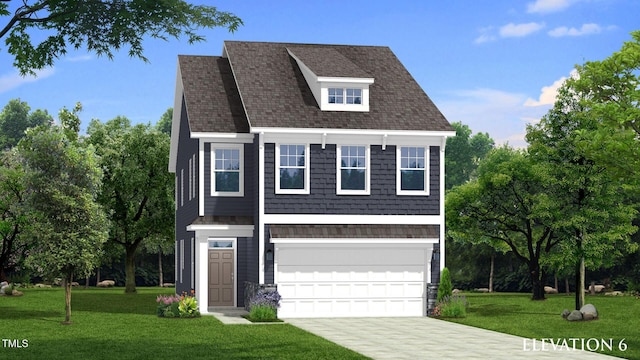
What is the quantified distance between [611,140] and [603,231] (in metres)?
7.11

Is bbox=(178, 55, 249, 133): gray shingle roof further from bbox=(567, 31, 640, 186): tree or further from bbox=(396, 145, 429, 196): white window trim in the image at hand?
bbox=(567, 31, 640, 186): tree

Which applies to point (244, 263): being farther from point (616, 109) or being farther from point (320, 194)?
point (616, 109)

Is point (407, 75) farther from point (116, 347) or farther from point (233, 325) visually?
point (116, 347)

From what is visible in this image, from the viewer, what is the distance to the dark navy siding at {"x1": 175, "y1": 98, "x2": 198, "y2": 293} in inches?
1334

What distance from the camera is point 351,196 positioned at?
31.1 metres

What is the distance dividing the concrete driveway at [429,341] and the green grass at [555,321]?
856 millimetres

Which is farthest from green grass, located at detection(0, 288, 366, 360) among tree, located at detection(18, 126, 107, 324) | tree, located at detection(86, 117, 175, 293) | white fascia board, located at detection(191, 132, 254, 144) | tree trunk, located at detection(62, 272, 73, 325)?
tree, located at detection(86, 117, 175, 293)

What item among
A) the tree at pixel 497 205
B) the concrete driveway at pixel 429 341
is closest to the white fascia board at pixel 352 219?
the concrete driveway at pixel 429 341

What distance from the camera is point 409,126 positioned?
31.5 meters

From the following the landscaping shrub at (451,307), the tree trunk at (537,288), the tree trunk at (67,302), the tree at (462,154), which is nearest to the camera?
the tree trunk at (67,302)

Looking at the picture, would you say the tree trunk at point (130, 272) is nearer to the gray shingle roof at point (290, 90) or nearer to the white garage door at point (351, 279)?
the gray shingle roof at point (290, 90)

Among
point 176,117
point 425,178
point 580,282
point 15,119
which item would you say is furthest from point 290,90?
point 15,119

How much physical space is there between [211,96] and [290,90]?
9.89ft

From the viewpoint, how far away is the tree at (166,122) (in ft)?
314
